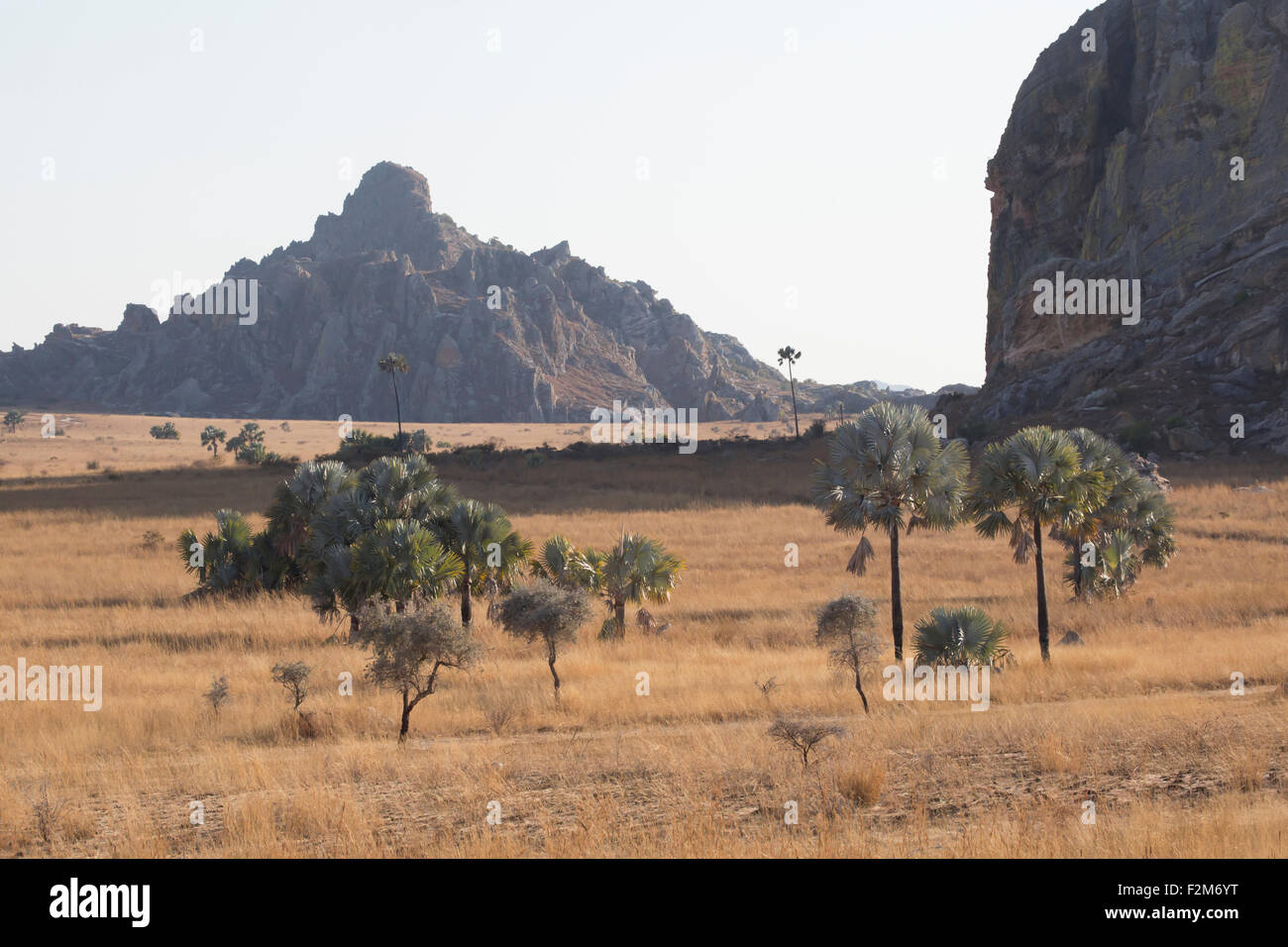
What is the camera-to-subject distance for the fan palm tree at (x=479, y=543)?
23.5m

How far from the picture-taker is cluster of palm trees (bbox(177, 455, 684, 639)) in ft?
70.9

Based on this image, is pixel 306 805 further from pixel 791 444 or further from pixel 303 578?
pixel 791 444

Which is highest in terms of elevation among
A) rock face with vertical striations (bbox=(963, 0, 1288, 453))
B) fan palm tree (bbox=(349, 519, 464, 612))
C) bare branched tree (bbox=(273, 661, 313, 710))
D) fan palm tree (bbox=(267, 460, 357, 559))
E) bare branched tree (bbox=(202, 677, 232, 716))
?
rock face with vertical striations (bbox=(963, 0, 1288, 453))

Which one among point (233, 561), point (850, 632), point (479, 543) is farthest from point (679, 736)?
point (233, 561)

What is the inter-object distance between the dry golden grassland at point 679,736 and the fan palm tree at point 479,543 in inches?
79.9

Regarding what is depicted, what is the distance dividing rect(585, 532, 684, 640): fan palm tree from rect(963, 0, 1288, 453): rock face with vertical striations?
49742 millimetres

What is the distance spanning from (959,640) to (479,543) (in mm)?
11739

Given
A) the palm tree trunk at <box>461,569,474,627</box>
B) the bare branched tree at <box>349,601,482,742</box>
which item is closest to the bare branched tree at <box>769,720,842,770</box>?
the bare branched tree at <box>349,601,482,742</box>

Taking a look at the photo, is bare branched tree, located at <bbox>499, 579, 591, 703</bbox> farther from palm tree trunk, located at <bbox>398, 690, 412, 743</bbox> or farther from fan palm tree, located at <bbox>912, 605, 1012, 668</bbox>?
fan palm tree, located at <bbox>912, 605, 1012, 668</bbox>

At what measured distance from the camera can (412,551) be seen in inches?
838

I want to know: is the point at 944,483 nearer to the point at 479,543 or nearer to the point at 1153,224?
the point at 479,543

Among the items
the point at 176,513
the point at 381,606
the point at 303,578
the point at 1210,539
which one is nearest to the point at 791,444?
the point at 1210,539

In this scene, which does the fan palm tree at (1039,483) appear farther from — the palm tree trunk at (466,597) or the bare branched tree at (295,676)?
the bare branched tree at (295,676)
